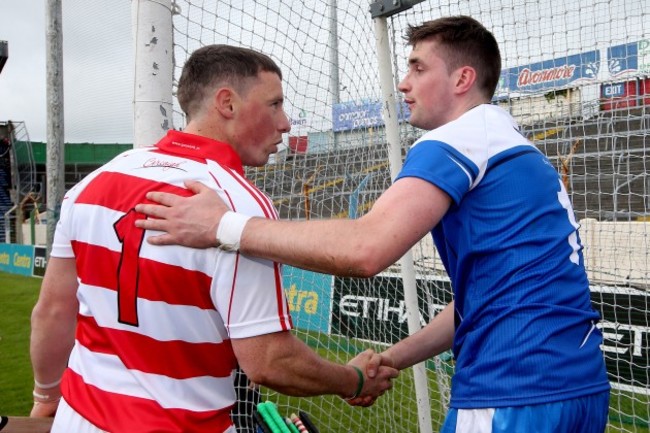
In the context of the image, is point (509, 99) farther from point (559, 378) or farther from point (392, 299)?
point (559, 378)

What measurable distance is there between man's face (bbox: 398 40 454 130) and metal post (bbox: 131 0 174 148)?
1.07m

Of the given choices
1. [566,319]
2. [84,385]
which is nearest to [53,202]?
[84,385]

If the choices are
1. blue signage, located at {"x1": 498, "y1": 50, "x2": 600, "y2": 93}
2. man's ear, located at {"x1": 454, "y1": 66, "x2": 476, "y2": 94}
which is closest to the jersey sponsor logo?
man's ear, located at {"x1": 454, "y1": 66, "x2": 476, "y2": 94}

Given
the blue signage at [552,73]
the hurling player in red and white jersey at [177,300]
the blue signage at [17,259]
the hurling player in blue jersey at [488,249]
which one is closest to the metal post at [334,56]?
the blue signage at [552,73]

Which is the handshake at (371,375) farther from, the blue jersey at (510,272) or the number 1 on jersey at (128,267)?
the number 1 on jersey at (128,267)

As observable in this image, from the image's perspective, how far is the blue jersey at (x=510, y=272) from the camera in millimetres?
1444

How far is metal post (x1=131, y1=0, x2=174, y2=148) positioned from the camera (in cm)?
234

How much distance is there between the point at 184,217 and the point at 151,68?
3.78 ft

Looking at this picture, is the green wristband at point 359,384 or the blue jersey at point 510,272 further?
the green wristband at point 359,384

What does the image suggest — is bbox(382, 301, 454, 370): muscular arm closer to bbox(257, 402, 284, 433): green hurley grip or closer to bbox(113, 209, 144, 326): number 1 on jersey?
bbox(257, 402, 284, 433): green hurley grip

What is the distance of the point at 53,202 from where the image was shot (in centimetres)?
459

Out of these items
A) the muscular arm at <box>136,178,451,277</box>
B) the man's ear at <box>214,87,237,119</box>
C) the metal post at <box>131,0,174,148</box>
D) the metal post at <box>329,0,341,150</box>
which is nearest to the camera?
the muscular arm at <box>136,178,451,277</box>

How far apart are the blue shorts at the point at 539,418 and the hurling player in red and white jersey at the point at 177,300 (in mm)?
398

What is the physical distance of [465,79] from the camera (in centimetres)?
175
